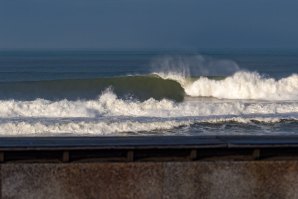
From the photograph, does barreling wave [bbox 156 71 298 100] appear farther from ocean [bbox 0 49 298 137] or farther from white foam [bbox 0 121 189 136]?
white foam [bbox 0 121 189 136]

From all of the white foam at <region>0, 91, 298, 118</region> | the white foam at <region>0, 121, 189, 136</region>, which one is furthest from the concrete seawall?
the white foam at <region>0, 91, 298, 118</region>

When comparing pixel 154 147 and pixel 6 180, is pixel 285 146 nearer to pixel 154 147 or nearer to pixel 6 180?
pixel 154 147

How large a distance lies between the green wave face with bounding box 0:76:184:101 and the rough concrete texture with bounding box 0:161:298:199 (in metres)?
22.7

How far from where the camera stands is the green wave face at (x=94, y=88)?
32.9 metres

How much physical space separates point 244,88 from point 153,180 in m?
24.0

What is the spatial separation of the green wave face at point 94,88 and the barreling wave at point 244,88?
0.89 metres

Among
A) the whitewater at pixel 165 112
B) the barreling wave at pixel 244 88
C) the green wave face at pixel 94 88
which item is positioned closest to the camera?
the whitewater at pixel 165 112

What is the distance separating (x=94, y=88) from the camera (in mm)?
34094

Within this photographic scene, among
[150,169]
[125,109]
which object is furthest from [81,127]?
[150,169]

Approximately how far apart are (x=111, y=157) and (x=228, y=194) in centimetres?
152

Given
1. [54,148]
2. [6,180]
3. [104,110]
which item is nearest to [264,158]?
[54,148]

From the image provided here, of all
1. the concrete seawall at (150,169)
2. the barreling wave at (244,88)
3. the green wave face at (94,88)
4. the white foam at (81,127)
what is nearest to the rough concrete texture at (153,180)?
the concrete seawall at (150,169)

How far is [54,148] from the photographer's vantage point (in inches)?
352

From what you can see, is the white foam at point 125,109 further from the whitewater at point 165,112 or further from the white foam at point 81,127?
the white foam at point 81,127
